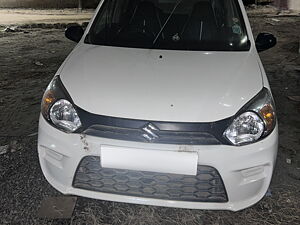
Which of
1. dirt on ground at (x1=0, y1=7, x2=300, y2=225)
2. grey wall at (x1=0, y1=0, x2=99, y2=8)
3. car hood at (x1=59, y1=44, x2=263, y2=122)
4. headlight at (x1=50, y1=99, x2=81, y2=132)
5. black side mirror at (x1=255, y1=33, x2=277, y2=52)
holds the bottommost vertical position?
grey wall at (x1=0, y1=0, x2=99, y2=8)

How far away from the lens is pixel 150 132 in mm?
1860

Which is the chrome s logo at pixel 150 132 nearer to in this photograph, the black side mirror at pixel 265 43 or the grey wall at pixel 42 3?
the black side mirror at pixel 265 43

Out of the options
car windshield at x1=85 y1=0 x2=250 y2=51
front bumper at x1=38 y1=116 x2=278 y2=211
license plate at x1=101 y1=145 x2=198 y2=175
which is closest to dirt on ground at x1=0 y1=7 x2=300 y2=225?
front bumper at x1=38 y1=116 x2=278 y2=211

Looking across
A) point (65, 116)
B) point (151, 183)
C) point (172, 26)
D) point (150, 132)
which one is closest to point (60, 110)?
point (65, 116)

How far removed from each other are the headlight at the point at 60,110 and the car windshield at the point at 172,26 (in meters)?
0.74

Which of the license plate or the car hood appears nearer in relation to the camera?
the license plate

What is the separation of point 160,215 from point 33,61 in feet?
14.3

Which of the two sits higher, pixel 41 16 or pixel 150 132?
pixel 150 132

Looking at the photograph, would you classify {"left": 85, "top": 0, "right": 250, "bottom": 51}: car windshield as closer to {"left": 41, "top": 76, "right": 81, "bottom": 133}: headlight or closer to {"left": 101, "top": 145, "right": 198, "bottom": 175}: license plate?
{"left": 41, "top": 76, "right": 81, "bottom": 133}: headlight

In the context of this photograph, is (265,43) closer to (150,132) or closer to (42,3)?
(150,132)

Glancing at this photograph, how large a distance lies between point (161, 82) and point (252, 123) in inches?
23.0

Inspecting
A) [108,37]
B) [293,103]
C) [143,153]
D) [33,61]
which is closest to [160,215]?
[143,153]

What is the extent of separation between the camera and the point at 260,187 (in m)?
2.01

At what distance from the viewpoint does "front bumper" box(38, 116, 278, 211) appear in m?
1.85
